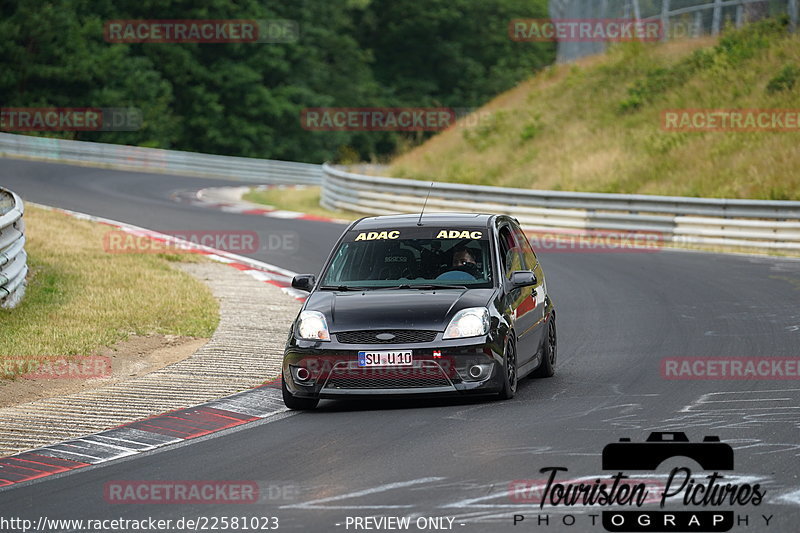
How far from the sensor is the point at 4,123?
184 ft

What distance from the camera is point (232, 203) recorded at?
115 feet

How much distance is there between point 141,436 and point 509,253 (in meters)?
3.96

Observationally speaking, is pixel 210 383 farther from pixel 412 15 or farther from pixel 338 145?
pixel 412 15

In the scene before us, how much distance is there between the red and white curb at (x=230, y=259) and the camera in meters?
19.5

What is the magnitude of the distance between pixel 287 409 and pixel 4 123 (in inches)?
1924

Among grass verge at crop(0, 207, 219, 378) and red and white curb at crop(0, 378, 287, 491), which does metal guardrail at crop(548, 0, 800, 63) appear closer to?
grass verge at crop(0, 207, 219, 378)

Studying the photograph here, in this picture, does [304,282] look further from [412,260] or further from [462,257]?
[462,257]

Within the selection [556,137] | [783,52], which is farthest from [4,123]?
[783,52]

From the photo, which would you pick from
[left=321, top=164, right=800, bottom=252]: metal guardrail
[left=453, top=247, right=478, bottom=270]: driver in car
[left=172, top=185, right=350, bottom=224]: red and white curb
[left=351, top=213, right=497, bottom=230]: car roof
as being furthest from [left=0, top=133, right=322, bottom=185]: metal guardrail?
[left=453, top=247, right=478, bottom=270]: driver in car

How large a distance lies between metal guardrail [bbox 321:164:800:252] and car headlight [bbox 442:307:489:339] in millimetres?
14915

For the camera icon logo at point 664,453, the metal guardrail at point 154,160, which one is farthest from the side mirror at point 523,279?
the metal guardrail at point 154,160

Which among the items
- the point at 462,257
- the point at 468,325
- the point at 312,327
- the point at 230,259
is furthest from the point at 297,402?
the point at 230,259

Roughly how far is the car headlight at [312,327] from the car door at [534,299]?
197 centimetres

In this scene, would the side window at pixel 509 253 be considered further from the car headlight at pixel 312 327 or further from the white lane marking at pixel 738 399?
the white lane marking at pixel 738 399
